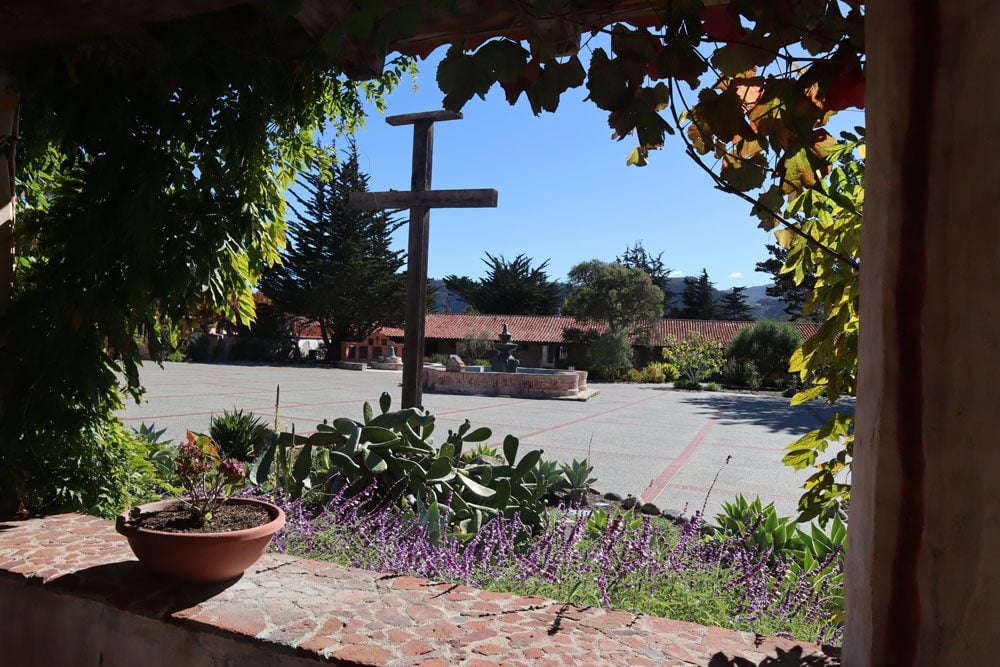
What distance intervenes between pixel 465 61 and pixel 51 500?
274cm

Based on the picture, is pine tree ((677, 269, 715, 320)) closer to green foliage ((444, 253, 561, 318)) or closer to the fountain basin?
green foliage ((444, 253, 561, 318))

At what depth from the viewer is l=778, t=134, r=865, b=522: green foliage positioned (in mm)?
1587

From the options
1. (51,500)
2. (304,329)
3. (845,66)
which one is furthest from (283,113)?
(304,329)

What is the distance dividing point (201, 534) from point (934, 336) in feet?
6.15

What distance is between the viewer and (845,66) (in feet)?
4.09

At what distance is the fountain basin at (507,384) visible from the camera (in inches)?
713

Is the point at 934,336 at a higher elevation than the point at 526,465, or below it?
higher

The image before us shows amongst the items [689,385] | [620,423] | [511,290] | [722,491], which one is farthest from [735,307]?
[722,491]

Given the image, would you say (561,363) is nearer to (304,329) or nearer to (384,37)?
(304,329)

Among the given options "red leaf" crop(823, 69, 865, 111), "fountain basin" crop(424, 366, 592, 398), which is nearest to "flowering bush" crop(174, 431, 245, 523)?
"red leaf" crop(823, 69, 865, 111)

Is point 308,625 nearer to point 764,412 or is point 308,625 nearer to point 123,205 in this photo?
point 123,205

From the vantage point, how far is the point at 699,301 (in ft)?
170

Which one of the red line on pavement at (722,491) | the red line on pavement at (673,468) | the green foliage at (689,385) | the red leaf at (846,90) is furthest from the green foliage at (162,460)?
the green foliage at (689,385)

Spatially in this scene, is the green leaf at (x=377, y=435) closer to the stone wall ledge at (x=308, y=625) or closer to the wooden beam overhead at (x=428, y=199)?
the stone wall ledge at (x=308, y=625)
